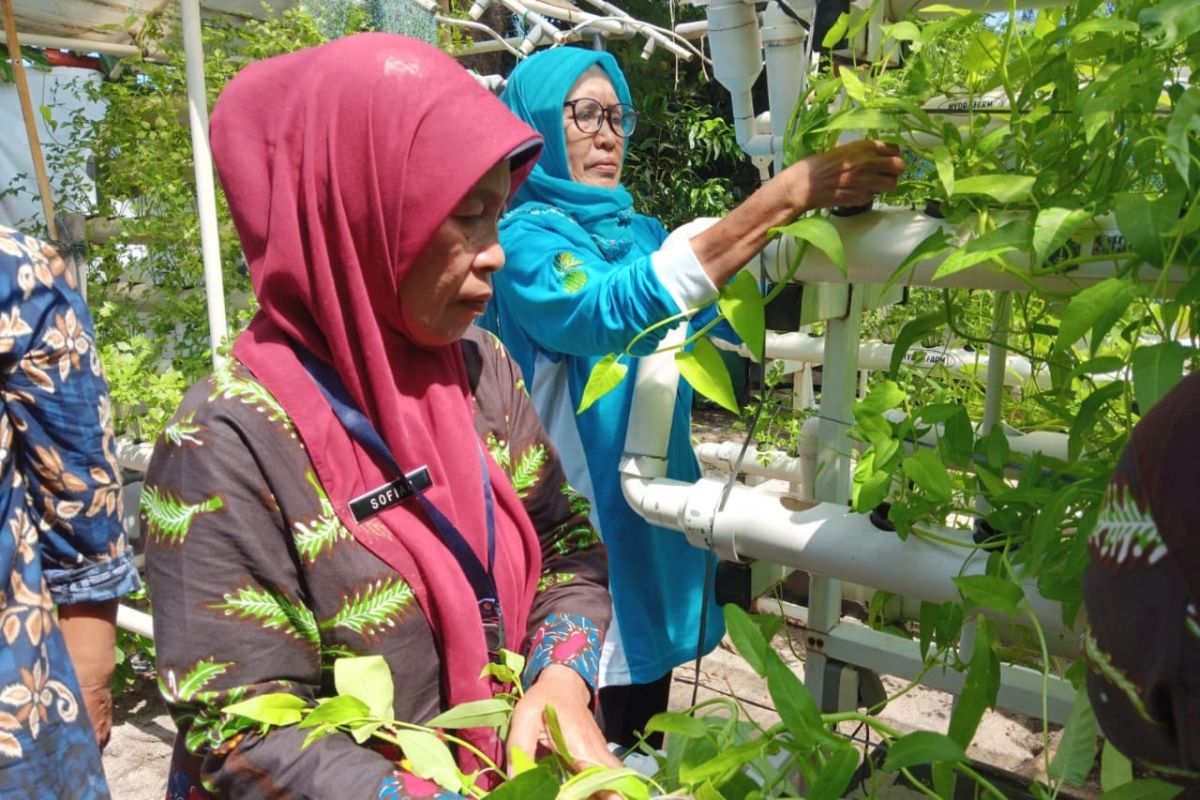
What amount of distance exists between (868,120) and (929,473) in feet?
1.09

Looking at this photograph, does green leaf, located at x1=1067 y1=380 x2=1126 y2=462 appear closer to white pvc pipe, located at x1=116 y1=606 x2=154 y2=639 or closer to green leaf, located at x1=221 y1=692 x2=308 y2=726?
green leaf, located at x1=221 y1=692 x2=308 y2=726

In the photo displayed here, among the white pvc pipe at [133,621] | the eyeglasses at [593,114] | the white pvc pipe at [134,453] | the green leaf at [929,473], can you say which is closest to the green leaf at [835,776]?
the green leaf at [929,473]

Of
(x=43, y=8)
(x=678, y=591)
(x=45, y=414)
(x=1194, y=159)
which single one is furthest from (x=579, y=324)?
(x=43, y=8)

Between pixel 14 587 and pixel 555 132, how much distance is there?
3.95 ft

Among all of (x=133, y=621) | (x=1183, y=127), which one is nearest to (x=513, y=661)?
(x=1183, y=127)

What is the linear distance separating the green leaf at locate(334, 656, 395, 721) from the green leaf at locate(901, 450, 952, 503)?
523 millimetres

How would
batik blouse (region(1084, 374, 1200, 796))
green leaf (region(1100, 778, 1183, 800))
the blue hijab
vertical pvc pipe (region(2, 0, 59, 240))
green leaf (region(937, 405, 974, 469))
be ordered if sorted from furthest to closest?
vertical pvc pipe (region(2, 0, 59, 240)), the blue hijab, green leaf (region(937, 405, 974, 469)), green leaf (region(1100, 778, 1183, 800)), batik blouse (region(1084, 374, 1200, 796))

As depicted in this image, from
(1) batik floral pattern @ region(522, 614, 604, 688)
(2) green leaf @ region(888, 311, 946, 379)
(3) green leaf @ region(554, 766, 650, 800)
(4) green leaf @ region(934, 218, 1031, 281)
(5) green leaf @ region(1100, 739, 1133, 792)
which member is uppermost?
→ (4) green leaf @ region(934, 218, 1031, 281)

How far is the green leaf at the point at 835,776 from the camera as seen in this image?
0.74 meters

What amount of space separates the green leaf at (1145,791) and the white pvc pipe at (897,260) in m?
0.43

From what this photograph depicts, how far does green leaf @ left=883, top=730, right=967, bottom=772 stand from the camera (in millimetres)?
728

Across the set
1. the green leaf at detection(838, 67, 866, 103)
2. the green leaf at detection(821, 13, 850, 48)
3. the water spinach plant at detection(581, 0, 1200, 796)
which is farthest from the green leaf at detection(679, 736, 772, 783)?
the green leaf at detection(821, 13, 850, 48)

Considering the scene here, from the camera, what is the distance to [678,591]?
184 cm

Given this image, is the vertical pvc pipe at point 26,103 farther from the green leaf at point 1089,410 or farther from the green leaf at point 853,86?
the green leaf at point 1089,410
